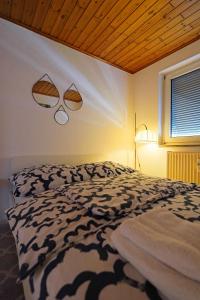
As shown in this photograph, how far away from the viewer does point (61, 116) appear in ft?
7.86

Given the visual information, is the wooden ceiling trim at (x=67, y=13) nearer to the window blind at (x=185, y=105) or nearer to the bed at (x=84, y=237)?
the window blind at (x=185, y=105)

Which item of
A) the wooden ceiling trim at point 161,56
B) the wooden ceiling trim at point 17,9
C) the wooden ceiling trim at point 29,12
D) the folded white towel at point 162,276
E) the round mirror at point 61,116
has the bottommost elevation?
the folded white towel at point 162,276

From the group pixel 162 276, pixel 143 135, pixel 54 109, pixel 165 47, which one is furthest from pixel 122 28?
pixel 162 276

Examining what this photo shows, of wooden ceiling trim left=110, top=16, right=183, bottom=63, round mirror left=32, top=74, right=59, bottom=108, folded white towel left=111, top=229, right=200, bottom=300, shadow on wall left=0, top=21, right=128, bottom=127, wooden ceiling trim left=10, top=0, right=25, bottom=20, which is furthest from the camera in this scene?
round mirror left=32, top=74, right=59, bottom=108

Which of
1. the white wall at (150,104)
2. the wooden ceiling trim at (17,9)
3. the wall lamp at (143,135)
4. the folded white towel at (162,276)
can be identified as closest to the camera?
the folded white towel at (162,276)

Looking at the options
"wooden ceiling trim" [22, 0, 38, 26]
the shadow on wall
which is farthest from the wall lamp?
"wooden ceiling trim" [22, 0, 38, 26]

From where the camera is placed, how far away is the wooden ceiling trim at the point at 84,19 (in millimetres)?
1801

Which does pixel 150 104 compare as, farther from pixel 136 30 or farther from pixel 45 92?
pixel 45 92

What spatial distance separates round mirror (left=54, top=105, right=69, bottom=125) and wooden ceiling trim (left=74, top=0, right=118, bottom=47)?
2.87 feet

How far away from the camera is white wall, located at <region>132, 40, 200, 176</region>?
2.69 meters

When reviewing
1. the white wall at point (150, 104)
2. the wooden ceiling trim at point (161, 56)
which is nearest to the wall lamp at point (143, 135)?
the white wall at point (150, 104)

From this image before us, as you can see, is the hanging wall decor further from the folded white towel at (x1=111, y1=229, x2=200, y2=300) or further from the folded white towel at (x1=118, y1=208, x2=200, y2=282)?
the folded white towel at (x1=111, y1=229, x2=200, y2=300)

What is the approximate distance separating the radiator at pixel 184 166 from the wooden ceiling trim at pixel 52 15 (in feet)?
6.88

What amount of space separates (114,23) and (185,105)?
4.48 ft
